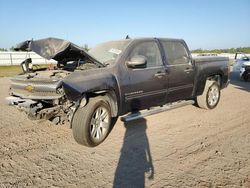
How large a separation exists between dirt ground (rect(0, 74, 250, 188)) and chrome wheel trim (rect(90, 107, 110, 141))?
196 mm

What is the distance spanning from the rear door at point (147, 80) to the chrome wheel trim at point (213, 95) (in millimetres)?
2048

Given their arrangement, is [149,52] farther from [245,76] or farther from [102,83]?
[245,76]

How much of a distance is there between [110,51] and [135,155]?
2.38 meters

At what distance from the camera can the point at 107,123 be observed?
4.91 m

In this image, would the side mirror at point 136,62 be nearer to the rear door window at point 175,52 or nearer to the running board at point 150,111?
the running board at point 150,111

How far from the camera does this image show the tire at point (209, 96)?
7.29 m

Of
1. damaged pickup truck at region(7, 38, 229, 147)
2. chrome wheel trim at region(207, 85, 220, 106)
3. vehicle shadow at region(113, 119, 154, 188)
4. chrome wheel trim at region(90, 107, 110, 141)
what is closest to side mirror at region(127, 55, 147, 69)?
damaged pickup truck at region(7, 38, 229, 147)

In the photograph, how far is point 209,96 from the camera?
7.43m

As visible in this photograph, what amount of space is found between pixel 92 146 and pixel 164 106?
7.40ft

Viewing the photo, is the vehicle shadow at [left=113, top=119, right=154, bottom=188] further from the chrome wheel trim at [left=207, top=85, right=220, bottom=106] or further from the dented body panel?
the chrome wheel trim at [left=207, top=85, right=220, bottom=106]

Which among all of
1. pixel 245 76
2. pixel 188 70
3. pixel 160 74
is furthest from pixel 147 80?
pixel 245 76

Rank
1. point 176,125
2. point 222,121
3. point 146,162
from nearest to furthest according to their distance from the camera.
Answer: point 146,162, point 176,125, point 222,121

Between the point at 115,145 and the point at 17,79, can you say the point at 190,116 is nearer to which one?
the point at 115,145

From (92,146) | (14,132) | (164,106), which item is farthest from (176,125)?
(14,132)
